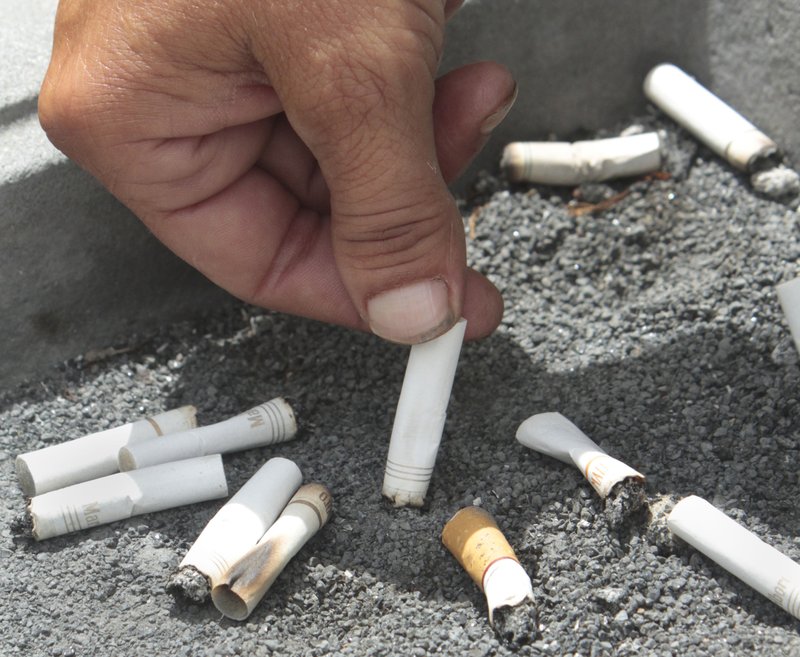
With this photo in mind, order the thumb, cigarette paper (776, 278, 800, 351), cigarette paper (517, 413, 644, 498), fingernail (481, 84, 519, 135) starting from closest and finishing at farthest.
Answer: the thumb, cigarette paper (517, 413, 644, 498), cigarette paper (776, 278, 800, 351), fingernail (481, 84, 519, 135)

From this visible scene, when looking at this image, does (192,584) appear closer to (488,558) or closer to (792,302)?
(488,558)

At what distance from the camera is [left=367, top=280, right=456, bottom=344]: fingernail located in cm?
140

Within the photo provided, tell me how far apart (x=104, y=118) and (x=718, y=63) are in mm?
1243

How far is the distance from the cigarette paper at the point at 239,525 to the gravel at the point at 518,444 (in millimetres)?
50

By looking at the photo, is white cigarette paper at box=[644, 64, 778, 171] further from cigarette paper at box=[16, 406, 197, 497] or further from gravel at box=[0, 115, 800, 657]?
cigarette paper at box=[16, 406, 197, 497]

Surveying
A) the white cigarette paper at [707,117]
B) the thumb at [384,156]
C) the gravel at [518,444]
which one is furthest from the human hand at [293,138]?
the white cigarette paper at [707,117]

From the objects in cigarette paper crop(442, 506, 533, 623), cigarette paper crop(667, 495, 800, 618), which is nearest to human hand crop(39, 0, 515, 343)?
cigarette paper crop(442, 506, 533, 623)

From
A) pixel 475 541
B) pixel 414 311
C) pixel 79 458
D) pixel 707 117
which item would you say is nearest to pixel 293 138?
pixel 414 311

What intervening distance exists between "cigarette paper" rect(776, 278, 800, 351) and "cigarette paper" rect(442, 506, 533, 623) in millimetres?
519

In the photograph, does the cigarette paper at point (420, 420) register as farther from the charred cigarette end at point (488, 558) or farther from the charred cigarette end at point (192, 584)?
the charred cigarette end at point (192, 584)

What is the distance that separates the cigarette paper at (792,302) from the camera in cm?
149

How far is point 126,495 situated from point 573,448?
24.0 inches

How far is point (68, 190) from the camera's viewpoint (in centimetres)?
171

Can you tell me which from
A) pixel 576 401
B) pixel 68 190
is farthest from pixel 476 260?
pixel 68 190
